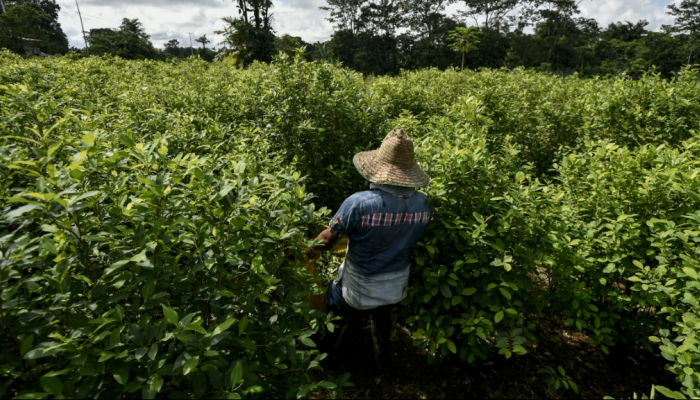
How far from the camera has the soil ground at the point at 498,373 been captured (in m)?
2.65

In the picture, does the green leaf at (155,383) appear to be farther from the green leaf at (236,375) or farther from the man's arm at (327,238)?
the man's arm at (327,238)

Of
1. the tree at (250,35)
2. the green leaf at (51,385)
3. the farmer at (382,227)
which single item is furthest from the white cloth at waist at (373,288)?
the tree at (250,35)

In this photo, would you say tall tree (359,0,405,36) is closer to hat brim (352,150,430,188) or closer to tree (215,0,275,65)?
tree (215,0,275,65)

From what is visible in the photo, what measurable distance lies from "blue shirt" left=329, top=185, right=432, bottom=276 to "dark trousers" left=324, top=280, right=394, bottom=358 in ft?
1.05

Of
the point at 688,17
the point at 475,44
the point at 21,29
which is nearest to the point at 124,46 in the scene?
the point at 21,29

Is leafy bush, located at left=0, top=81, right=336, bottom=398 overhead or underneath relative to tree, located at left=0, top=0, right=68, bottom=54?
underneath

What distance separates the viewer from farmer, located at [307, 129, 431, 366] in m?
2.18

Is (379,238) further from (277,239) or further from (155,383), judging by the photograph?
(155,383)

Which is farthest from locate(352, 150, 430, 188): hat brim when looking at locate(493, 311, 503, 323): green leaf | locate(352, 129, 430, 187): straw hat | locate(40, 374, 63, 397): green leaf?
locate(40, 374, 63, 397): green leaf

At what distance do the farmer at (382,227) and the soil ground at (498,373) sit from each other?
0.66 metres

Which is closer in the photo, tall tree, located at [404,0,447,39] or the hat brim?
the hat brim

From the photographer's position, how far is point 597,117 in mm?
4672

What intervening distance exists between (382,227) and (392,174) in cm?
34

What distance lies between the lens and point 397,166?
7.34ft
